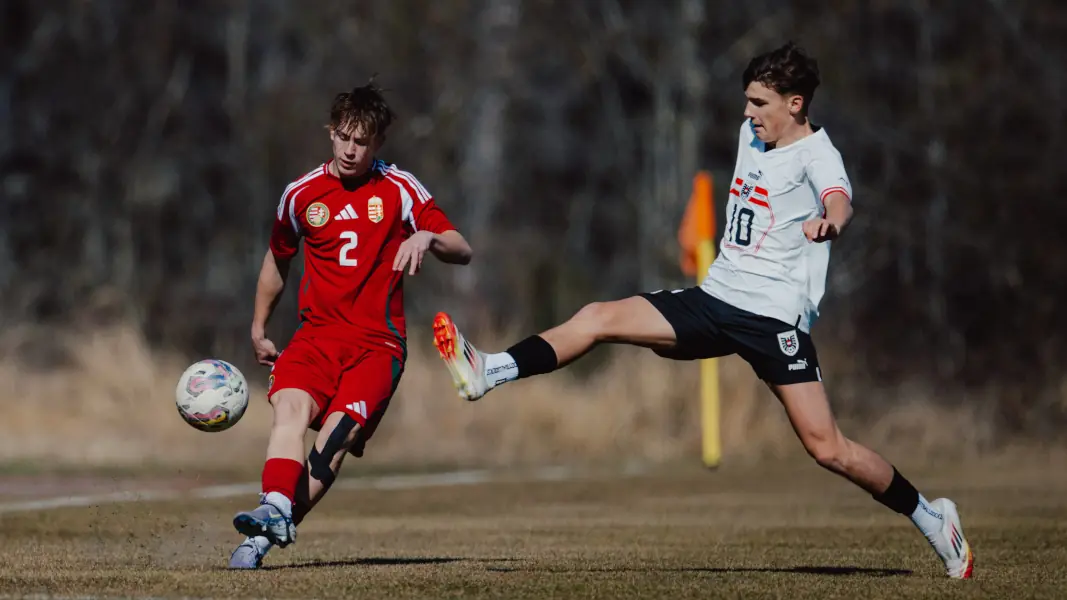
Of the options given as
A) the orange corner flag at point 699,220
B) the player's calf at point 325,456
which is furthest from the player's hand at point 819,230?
the orange corner flag at point 699,220

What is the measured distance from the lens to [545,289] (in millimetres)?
24422

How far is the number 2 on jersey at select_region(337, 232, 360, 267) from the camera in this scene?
7.68 metres

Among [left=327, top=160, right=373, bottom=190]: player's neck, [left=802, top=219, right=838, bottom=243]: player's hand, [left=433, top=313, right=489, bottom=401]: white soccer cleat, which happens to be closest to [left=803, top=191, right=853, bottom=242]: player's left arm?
[left=802, top=219, right=838, bottom=243]: player's hand

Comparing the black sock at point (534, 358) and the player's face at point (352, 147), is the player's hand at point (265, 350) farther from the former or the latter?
the black sock at point (534, 358)

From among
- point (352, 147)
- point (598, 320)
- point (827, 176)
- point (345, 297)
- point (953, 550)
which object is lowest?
point (953, 550)

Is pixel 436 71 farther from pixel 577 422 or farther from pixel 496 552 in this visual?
pixel 496 552

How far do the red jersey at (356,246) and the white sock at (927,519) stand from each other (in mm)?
2446

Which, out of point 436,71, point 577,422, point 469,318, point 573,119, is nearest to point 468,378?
point 577,422

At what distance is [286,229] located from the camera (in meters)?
7.98

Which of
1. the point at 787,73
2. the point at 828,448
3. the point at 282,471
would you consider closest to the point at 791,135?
the point at 787,73

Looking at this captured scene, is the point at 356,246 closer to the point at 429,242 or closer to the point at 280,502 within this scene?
the point at 429,242

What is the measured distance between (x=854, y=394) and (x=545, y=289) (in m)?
4.93

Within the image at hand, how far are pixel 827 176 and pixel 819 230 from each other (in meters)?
0.75

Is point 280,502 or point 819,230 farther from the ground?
point 819,230
